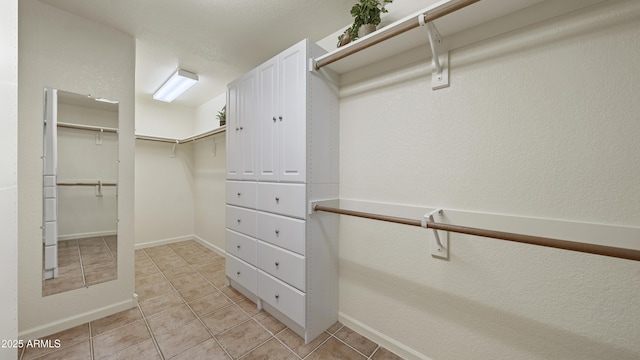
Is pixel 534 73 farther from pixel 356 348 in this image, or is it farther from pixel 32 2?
pixel 32 2

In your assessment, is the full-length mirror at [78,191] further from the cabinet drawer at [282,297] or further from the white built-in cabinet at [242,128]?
the cabinet drawer at [282,297]

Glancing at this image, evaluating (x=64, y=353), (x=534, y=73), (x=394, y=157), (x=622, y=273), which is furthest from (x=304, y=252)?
(x=64, y=353)

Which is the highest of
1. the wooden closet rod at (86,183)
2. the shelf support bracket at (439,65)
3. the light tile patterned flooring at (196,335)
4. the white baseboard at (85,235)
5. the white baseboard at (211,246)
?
the shelf support bracket at (439,65)

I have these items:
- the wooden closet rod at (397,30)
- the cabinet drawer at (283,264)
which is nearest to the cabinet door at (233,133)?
the cabinet drawer at (283,264)

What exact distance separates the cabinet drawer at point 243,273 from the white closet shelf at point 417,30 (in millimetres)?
1912

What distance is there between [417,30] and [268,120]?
1.24m

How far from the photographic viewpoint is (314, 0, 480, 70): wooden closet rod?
3.53ft

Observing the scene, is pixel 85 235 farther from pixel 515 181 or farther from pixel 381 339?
pixel 515 181

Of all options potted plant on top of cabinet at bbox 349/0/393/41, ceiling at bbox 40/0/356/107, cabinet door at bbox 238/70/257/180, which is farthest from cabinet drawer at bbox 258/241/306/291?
ceiling at bbox 40/0/356/107

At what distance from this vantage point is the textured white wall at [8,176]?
84 centimetres

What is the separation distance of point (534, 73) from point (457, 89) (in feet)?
1.08

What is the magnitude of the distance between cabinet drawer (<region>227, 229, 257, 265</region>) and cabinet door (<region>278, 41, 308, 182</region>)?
0.77m

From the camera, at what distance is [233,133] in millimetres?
2350

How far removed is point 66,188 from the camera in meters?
1.87
